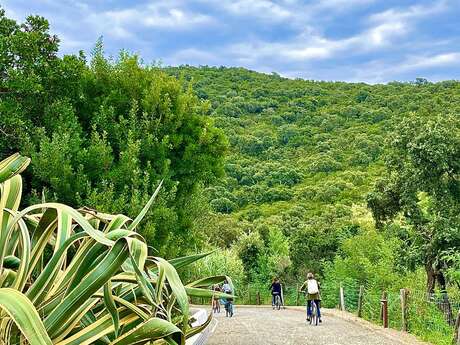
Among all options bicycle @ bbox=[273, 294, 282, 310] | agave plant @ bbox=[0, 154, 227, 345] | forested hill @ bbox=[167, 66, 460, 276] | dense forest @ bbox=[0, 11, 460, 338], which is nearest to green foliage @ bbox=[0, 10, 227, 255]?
dense forest @ bbox=[0, 11, 460, 338]

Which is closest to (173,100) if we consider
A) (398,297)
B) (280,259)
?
(398,297)

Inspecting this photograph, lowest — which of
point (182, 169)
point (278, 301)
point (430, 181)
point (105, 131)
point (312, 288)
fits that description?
point (278, 301)

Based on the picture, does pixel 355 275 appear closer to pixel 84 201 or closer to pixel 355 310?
pixel 355 310

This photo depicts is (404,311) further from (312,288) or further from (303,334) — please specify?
(303,334)

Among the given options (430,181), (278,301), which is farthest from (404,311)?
(278,301)

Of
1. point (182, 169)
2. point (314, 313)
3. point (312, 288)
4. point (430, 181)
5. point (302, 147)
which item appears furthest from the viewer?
point (302, 147)

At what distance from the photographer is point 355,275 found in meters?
30.5

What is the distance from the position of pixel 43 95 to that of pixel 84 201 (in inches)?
92.7

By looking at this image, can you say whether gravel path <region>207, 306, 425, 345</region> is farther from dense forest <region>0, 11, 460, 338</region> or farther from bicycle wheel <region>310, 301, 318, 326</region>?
dense forest <region>0, 11, 460, 338</region>

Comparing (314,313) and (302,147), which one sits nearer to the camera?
(314,313)

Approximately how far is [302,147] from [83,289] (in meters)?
76.3

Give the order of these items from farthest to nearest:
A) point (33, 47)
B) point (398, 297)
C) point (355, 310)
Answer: point (355, 310)
point (398, 297)
point (33, 47)

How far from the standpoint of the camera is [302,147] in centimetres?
7800

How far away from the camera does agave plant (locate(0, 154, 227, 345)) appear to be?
7.79 feet
